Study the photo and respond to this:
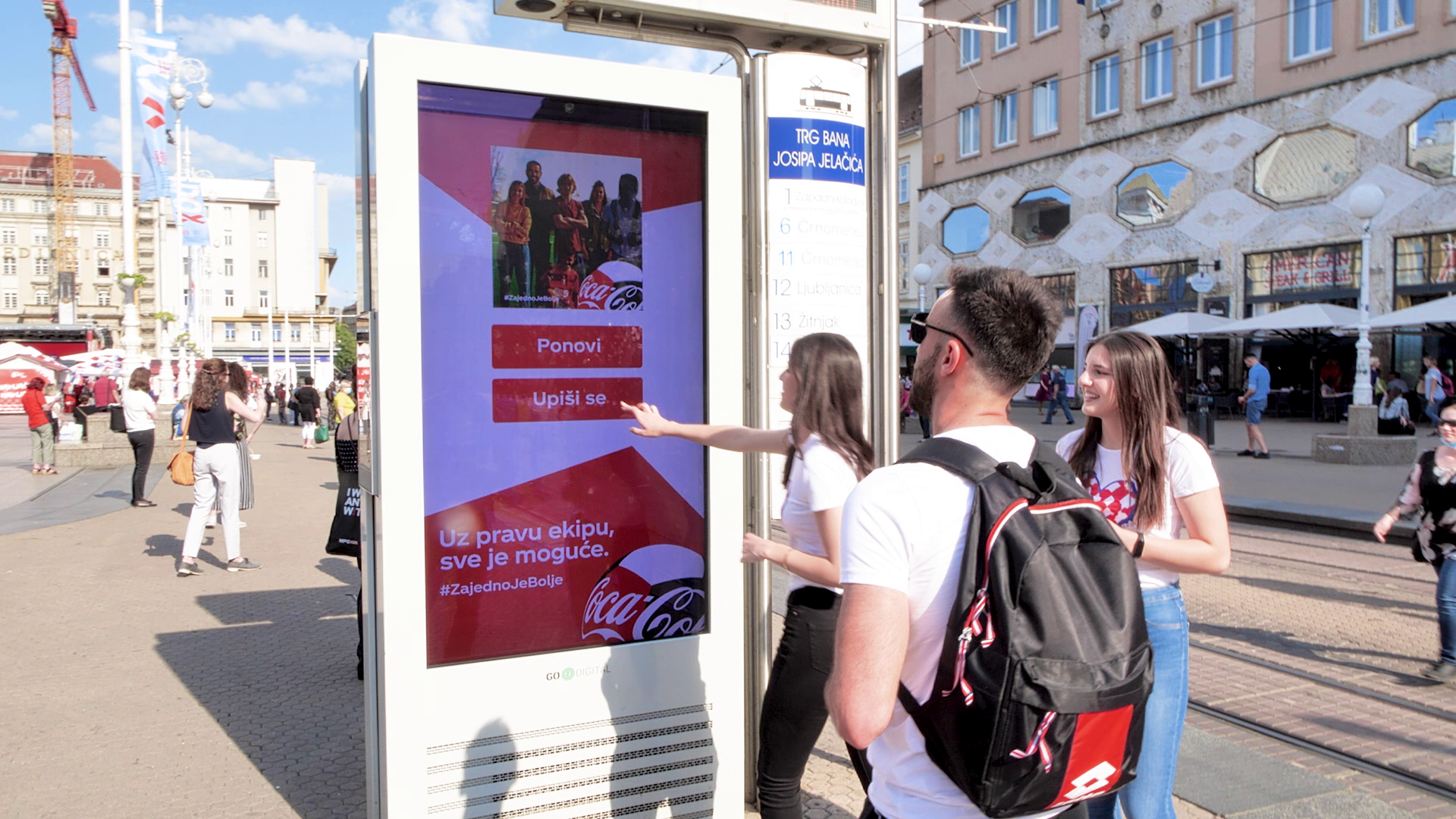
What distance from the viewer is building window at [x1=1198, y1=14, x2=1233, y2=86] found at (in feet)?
91.6

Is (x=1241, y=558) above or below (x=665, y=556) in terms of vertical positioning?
below

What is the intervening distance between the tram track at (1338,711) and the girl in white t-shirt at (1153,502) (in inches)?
78.5

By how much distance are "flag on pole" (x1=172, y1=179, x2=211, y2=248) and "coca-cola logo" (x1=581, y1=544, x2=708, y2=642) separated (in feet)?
83.6

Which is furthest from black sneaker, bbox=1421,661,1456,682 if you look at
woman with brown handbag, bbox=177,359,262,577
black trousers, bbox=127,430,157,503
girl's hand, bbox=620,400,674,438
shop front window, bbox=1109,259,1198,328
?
shop front window, bbox=1109,259,1198,328

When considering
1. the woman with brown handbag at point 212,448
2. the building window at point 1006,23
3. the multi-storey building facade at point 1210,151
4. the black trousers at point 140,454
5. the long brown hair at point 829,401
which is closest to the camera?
the long brown hair at point 829,401

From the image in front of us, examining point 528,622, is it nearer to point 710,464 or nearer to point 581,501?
point 581,501

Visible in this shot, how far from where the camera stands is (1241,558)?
946 cm

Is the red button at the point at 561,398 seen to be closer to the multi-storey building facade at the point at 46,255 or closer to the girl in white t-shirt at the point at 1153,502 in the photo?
the girl in white t-shirt at the point at 1153,502

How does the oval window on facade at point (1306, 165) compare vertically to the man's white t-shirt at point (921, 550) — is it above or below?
above

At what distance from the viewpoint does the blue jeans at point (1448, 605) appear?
5520mm

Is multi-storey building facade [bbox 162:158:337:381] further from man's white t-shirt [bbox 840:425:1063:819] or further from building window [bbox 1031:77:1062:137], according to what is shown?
man's white t-shirt [bbox 840:425:1063:819]

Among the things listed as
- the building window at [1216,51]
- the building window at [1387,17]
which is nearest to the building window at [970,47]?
the building window at [1216,51]

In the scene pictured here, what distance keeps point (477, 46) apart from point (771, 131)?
6.65 feet

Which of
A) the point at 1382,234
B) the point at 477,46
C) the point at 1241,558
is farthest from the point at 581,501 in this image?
the point at 1382,234
